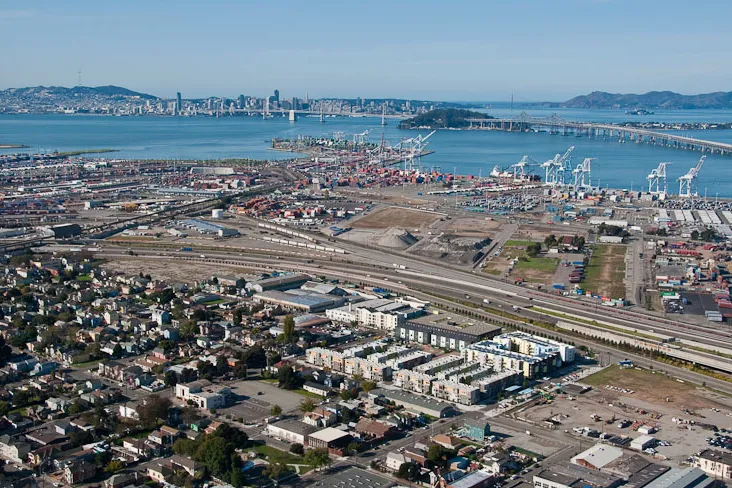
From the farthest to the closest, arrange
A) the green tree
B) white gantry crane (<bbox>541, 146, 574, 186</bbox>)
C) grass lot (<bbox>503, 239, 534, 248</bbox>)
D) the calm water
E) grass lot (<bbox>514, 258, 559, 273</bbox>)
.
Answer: the calm water
white gantry crane (<bbox>541, 146, 574, 186</bbox>)
grass lot (<bbox>503, 239, 534, 248</bbox>)
grass lot (<bbox>514, 258, 559, 273</bbox>)
the green tree

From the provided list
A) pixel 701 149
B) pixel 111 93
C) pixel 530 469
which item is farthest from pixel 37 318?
pixel 111 93

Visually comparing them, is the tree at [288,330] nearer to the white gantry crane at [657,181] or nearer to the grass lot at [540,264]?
the grass lot at [540,264]

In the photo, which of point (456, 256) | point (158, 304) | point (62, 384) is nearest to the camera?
point (62, 384)

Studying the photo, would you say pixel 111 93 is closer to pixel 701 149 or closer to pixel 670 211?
pixel 701 149

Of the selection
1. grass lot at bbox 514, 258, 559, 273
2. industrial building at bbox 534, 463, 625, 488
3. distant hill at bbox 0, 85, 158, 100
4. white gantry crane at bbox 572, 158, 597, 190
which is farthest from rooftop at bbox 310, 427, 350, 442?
distant hill at bbox 0, 85, 158, 100

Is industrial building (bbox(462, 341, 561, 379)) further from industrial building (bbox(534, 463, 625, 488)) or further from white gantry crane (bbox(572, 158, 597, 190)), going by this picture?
white gantry crane (bbox(572, 158, 597, 190))

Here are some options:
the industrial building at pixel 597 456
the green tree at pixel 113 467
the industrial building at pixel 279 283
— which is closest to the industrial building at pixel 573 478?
the industrial building at pixel 597 456

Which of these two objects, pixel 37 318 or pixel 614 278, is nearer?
pixel 37 318
